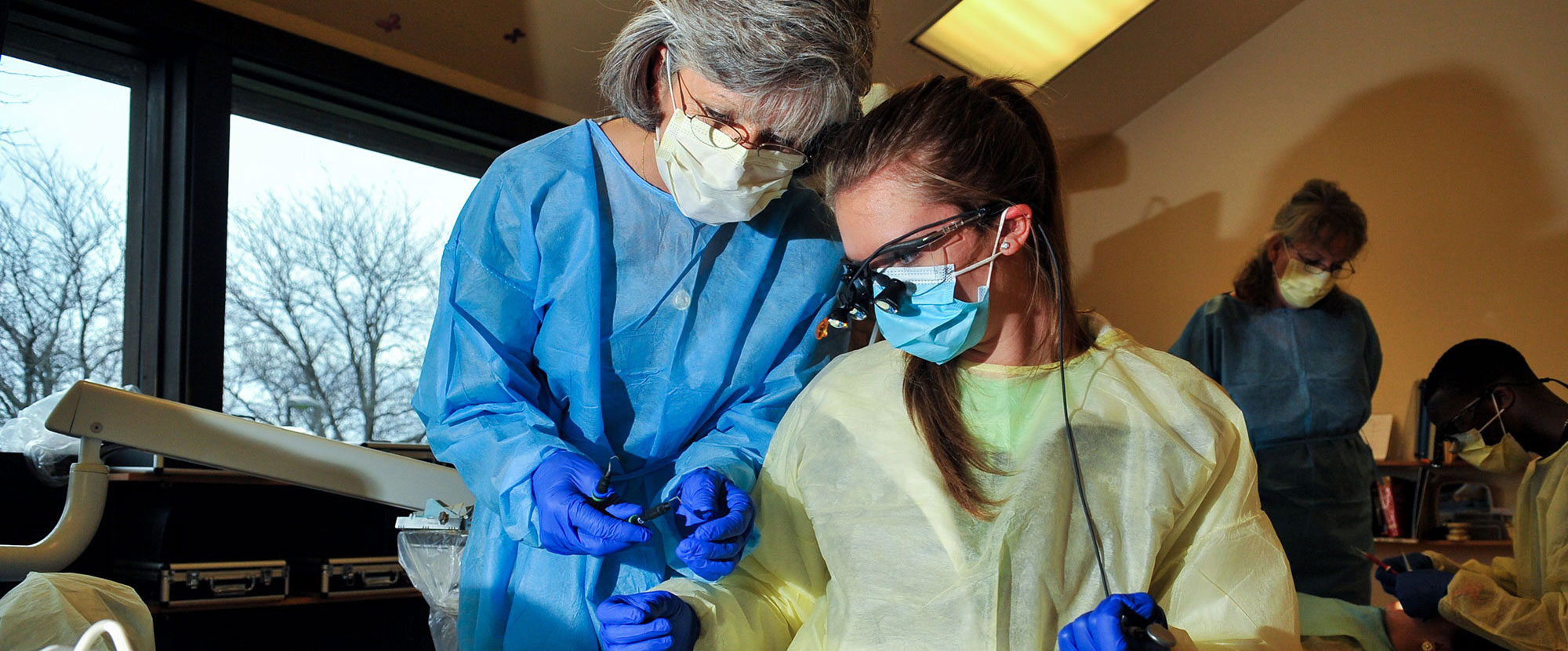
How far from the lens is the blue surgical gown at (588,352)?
1238 millimetres

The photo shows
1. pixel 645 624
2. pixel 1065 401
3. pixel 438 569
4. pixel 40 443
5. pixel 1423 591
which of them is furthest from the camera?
pixel 40 443

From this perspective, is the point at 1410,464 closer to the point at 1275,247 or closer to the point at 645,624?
the point at 1275,247

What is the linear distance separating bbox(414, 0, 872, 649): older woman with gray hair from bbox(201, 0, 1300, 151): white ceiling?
1.15 metres

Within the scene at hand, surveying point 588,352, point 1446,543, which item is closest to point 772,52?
point 588,352

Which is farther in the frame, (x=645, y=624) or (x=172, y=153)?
(x=172, y=153)

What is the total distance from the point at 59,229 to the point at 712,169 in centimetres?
202

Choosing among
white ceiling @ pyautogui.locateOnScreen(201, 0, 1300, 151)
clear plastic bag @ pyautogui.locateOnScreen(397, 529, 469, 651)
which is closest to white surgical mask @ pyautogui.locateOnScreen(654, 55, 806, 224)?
clear plastic bag @ pyautogui.locateOnScreen(397, 529, 469, 651)

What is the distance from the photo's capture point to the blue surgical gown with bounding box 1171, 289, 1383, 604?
7.90ft

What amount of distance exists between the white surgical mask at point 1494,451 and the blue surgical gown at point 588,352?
1782mm

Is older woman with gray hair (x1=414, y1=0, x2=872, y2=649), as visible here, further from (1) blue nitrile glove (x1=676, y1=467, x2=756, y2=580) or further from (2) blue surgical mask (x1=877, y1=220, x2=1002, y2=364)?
(2) blue surgical mask (x1=877, y1=220, x2=1002, y2=364)

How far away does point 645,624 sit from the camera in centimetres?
103

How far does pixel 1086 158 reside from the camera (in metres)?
4.55

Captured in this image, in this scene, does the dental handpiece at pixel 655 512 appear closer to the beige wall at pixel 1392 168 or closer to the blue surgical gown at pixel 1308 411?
the blue surgical gown at pixel 1308 411

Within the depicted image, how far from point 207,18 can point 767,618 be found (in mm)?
2295
